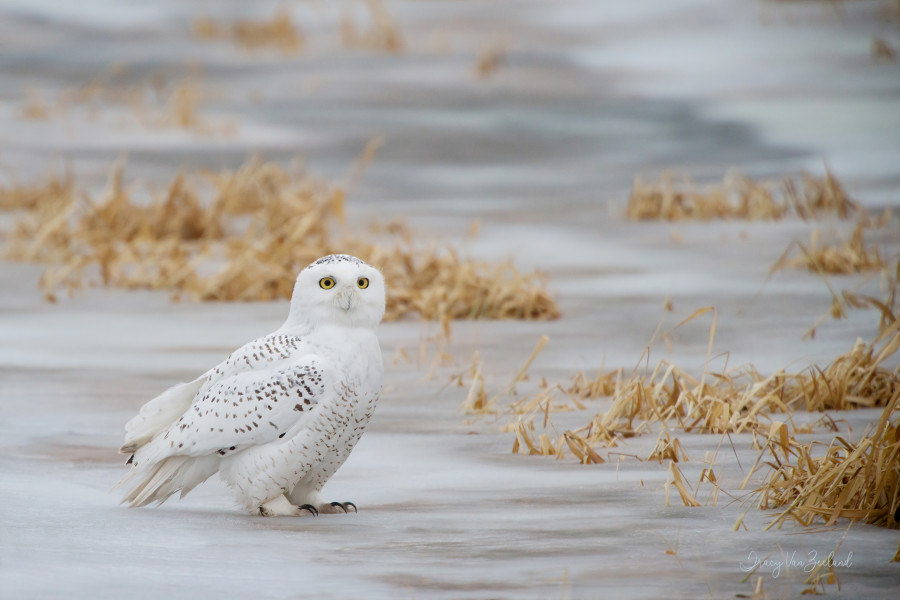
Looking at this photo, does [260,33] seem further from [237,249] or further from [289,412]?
[289,412]

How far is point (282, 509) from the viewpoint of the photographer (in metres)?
4.29

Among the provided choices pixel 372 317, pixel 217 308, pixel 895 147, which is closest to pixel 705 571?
pixel 372 317

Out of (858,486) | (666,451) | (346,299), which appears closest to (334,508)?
(346,299)

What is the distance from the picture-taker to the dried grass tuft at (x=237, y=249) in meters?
7.99

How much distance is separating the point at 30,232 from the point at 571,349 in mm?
4707

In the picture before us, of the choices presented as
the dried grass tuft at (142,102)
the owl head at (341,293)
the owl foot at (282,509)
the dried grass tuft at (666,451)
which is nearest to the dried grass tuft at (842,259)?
the dried grass tuft at (666,451)

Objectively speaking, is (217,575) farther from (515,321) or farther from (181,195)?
(181,195)

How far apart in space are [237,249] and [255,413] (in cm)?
507

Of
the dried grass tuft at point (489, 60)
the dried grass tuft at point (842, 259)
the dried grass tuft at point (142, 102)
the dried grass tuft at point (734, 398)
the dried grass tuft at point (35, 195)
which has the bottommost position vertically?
the dried grass tuft at point (842, 259)

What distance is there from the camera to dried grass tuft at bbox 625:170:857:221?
11.3 m

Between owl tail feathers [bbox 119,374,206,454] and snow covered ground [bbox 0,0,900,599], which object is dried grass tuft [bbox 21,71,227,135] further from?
owl tail feathers [bbox 119,374,206,454]

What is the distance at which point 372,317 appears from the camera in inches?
168

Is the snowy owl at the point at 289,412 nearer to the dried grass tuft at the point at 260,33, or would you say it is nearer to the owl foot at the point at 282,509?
the owl foot at the point at 282,509

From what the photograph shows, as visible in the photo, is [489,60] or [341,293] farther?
[489,60]
